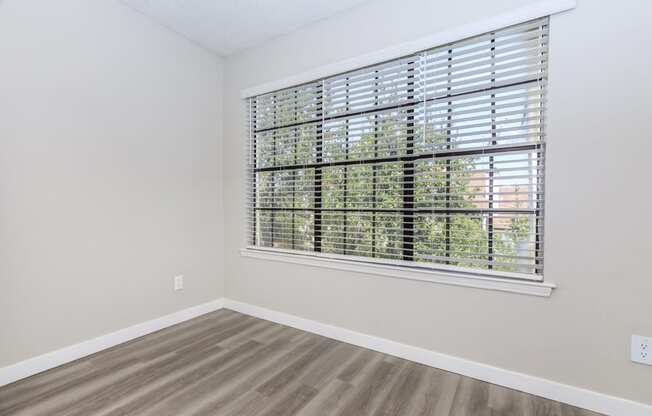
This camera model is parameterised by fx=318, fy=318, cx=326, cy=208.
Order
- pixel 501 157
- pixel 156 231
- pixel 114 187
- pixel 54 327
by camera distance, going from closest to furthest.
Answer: pixel 501 157
pixel 54 327
pixel 114 187
pixel 156 231

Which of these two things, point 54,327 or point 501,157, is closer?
point 501,157

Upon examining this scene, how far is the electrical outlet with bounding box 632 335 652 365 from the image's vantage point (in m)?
1.50

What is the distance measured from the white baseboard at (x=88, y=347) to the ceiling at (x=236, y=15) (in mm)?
→ 2400

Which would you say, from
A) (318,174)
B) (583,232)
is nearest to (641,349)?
(583,232)

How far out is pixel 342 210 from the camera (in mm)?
2453

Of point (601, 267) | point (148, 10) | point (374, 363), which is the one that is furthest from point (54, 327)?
point (601, 267)

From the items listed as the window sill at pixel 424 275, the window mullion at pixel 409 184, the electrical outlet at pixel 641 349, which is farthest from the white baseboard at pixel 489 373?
the window mullion at pixel 409 184

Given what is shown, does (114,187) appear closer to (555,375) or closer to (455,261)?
(455,261)

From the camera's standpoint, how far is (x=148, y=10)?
2.41 meters

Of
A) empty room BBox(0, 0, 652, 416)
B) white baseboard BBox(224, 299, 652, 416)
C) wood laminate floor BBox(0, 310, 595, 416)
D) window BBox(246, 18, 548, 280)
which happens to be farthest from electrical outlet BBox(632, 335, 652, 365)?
window BBox(246, 18, 548, 280)

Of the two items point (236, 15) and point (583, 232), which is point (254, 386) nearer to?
point (583, 232)

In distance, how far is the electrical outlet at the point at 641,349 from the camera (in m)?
1.50

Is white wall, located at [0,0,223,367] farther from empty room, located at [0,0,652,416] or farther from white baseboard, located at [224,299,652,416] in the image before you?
white baseboard, located at [224,299,652,416]

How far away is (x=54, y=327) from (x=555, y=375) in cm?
295
